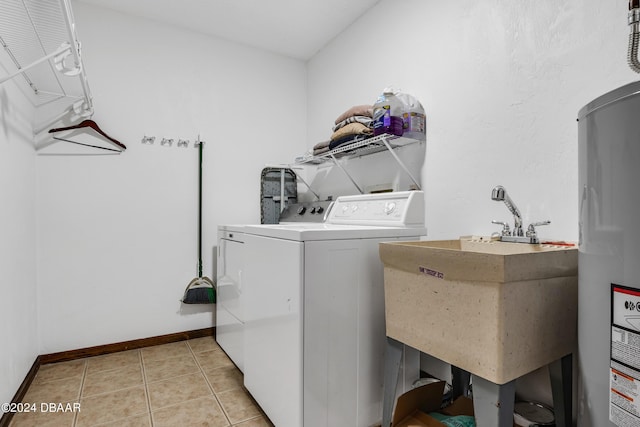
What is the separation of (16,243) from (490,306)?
2.37 meters

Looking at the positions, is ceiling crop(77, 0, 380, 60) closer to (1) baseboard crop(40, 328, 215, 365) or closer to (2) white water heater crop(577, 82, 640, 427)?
(2) white water heater crop(577, 82, 640, 427)

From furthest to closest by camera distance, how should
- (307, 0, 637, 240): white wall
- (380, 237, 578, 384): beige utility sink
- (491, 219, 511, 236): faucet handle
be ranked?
1. (491, 219, 511, 236): faucet handle
2. (307, 0, 637, 240): white wall
3. (380, 237, 578, 384): beige utility sink

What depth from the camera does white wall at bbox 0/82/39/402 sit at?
5.38 ft

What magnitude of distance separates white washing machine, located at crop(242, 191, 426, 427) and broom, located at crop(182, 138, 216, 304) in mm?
1121

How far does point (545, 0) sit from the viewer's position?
1378 millimetres

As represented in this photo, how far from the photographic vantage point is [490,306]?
940mm

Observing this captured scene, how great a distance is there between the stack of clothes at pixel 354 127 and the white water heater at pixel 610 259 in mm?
1378

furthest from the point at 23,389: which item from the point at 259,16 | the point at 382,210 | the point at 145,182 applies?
the point at 259,16

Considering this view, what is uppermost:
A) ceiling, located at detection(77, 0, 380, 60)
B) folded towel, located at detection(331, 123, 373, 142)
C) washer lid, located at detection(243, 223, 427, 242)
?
ceiling, located at detection(77, 0, 380, 60)

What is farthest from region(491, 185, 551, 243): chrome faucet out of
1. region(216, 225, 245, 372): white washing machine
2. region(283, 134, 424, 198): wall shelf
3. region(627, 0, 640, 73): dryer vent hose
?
region(216, 225, 245, 372): white washing machine

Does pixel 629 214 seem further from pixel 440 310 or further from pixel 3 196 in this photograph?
pixel 3 196

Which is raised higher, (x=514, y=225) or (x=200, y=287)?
(x=514, y=225)

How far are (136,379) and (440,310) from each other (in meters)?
1.99

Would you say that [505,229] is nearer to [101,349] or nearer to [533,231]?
[533,231]
